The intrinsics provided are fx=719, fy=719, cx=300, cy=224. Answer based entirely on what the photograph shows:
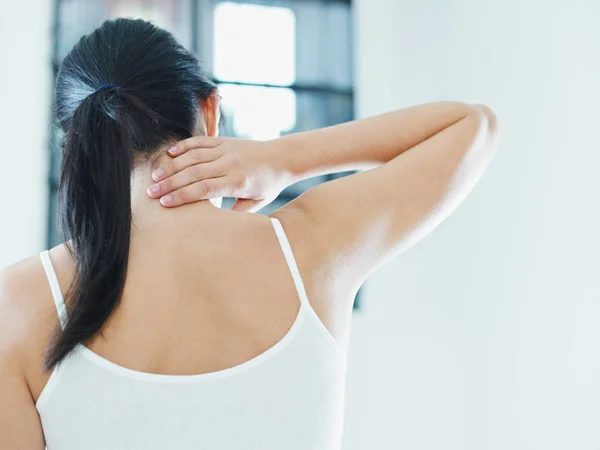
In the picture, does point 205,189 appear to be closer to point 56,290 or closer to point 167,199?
point 167,199

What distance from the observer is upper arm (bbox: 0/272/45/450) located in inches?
27.4

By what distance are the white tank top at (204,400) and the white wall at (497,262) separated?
188 centimetres

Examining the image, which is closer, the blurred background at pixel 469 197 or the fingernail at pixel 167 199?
the fingernail at pixel 167 199

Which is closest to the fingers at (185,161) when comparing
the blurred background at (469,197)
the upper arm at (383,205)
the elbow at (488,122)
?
the upper arm at (383,205)

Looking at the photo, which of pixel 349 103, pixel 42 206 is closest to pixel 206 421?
pixel 42 206

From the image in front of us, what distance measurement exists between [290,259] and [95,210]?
0.21m

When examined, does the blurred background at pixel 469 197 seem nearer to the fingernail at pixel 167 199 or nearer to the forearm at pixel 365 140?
the forearm at pixel 365 140

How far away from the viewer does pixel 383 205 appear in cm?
79

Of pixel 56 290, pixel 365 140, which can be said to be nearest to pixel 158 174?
pixel 56 290

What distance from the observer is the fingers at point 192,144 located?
789mm

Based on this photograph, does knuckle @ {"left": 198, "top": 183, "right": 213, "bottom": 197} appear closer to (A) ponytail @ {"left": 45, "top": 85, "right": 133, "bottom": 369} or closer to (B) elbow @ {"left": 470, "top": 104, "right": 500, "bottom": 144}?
(A) ponytail @ {"left": 45, "top": 85, "right": 133, "bottom": 369}

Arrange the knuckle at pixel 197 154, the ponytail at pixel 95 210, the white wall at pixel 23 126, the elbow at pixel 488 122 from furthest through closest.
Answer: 1. the white wall at pixel 23 126
2. the elbow at pixel 488 122
3. the knuckle at pixel 197 154
4. the ponytail at pixel 95 210

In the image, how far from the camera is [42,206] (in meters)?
3.89

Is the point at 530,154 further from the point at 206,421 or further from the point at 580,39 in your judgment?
the point at 206,421
